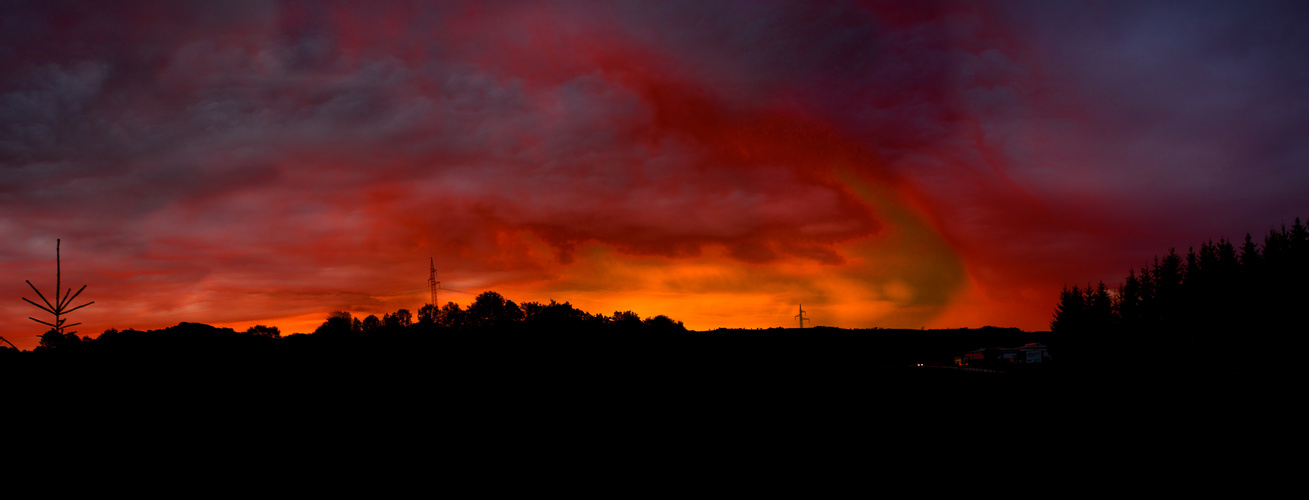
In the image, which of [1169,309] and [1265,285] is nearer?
[1265,285]

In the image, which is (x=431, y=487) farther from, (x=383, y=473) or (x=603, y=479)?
(x=603, y=479)

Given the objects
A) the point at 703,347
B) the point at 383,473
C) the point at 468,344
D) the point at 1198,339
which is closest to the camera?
the point at 383,473

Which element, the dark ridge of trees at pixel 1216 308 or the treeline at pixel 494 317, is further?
the treeline at pixel 494 317

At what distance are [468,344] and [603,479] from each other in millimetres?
62441

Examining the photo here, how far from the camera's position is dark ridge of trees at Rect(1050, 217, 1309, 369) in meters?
73.7

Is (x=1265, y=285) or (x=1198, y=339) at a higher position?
(x=1265, y=285)

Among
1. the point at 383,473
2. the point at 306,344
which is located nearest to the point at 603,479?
the point at 383,473

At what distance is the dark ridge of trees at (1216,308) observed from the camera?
73.7 metres

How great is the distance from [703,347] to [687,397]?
76.1 metres

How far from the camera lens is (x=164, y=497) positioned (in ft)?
58.4

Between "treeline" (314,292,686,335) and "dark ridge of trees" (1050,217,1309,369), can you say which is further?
"treeline" (314,292,686,335)

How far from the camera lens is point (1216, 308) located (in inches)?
3310

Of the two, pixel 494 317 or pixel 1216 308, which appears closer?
pixel 1216 308

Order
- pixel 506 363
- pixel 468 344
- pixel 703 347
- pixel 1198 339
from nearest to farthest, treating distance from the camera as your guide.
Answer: pixel 506 363 → pixel 468 344 → pixel 1198 339 → pixel 703 347
